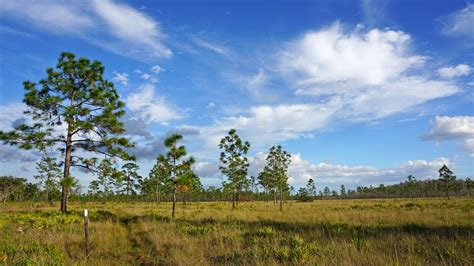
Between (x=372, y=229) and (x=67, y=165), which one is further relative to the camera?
(x=67, y=165)

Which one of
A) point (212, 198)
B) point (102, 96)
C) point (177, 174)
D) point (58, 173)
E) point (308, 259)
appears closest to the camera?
point (308, 259)

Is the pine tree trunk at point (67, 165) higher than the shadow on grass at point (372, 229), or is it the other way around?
the pine tree trunk at point (67, 165)

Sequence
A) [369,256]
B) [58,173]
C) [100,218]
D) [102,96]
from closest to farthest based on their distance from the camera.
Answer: [369,256]
[100,218]
[102,96]
[58,173]

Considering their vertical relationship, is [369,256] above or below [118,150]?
below

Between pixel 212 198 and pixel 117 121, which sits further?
pixel 212 198

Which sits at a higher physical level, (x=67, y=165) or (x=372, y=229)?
(x=67, y=165)

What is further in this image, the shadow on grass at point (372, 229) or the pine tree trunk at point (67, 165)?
the pine tree trunk at point (67, 165)

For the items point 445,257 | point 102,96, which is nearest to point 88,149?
point 102,96

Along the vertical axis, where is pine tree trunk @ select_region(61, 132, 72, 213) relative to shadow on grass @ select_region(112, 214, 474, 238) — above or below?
above

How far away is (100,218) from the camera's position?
19.1 meters

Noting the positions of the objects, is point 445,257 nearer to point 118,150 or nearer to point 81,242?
point 81,242

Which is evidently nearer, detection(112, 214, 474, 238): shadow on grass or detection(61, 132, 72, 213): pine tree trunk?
detection(112, 214, 474, 238): shadow on grass

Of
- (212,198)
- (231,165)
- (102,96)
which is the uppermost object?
(102,96)

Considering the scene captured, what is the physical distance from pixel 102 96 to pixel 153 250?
14233mm
